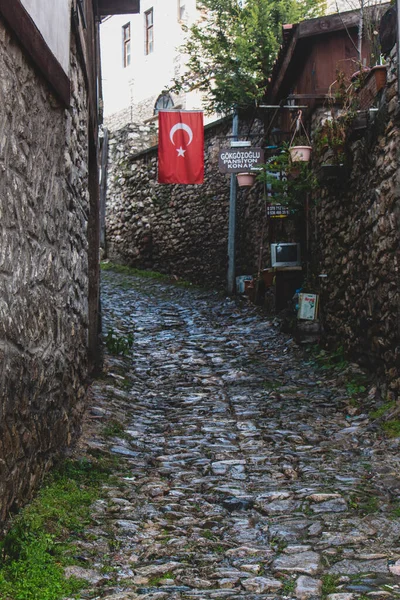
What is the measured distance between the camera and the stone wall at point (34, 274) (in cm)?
324

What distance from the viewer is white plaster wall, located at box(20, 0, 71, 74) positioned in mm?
3757

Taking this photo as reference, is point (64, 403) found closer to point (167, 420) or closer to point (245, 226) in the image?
point (167, 420)

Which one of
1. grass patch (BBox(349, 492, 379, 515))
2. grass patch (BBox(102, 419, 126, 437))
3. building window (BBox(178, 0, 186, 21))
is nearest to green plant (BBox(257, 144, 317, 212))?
grass patch (BBox(102, 419, 126, 437))

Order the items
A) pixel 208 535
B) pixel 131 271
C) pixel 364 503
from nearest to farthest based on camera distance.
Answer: pixel 208 535 → pixel 364 503 → pixel 131 271

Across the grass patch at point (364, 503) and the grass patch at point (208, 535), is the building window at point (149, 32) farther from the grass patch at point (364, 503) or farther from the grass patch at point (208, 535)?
the grass patch at point (208, 535)

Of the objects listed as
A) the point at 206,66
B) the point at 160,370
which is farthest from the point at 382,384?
the point at 206,66

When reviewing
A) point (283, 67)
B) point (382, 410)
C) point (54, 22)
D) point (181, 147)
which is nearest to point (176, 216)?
point (181, 147)

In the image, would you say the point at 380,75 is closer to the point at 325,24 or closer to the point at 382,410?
the point at 382,410

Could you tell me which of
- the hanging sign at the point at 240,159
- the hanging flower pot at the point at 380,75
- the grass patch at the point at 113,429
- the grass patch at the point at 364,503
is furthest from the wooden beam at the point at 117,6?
the grass patch at the point at 364,503

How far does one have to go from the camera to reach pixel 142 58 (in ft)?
88.4

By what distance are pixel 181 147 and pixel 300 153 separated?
4209mm

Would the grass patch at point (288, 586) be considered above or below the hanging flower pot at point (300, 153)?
below

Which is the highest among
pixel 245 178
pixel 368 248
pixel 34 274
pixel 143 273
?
pixel 245 178

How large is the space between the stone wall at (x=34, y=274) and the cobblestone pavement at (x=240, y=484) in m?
0.54
